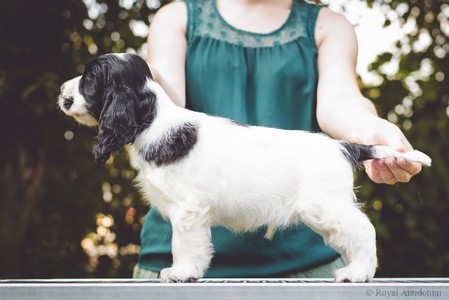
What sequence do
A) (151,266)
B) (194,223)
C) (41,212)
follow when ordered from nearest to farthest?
(194,223) < (151,266) < (41,212)

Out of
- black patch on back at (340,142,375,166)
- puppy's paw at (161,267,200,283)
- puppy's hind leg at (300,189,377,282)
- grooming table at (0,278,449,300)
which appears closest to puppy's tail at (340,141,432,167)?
black patch on back at (340,142,375,166)

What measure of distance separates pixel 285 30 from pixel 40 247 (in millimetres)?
3455

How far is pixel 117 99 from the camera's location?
1806 millimetres

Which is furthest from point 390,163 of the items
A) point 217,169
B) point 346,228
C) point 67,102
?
point 67,102

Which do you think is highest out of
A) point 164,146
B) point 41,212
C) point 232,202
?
point 164,146

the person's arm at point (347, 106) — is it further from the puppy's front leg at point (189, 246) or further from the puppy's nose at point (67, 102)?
the puppy's nose at point (67, 102)

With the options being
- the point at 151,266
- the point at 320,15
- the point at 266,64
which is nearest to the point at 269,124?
the point at 266,64

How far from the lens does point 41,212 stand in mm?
5223

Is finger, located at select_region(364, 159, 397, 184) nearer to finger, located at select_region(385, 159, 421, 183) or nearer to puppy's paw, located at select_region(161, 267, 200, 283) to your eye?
finger, located at select_region(385, 159, 421, 183)

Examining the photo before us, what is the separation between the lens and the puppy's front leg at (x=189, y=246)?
1.78 m

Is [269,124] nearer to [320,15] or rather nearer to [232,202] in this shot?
[320,15]

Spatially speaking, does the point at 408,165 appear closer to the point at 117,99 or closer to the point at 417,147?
the point at 117,99

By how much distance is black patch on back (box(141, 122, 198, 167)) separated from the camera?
1.81m

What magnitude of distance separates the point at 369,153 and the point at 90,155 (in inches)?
137
